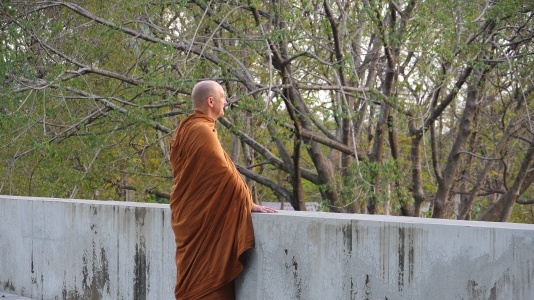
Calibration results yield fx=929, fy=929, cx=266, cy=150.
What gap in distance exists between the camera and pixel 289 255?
521cm

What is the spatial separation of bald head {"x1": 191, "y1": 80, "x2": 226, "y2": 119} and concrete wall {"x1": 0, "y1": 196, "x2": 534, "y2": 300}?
26.6 inches

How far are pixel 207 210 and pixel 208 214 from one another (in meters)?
0.02

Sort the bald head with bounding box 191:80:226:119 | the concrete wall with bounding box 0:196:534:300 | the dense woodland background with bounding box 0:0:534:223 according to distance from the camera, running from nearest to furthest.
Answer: the concrete wall with bounding box 0:196:534:300 < the bald head with bounding box 191:80:226:119 < the dense woodland background with bounding box 0:0:534:223

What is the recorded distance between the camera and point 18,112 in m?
14.0

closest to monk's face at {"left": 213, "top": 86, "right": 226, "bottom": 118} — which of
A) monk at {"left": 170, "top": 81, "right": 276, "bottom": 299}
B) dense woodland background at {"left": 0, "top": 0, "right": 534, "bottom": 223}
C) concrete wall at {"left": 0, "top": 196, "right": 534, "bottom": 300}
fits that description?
monk at {"left": 170, "top": 81, "right": 276, "bottom": 299}

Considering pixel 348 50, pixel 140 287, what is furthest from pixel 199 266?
pixel 348 50

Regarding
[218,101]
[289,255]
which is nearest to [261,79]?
[218,101]

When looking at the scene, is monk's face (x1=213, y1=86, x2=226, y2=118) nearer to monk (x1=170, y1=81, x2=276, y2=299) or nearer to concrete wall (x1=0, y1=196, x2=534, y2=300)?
monk (x1=170, y1=81, x2=276, y2=299)

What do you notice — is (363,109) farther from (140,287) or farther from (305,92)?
(140,287)

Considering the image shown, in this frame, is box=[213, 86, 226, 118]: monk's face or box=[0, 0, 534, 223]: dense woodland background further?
box=[0, 0, 534, 223]: dense woodland background

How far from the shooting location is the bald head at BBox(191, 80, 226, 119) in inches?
209

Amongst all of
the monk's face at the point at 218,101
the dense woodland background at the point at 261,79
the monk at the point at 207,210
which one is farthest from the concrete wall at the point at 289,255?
the dense woodland background at the point at 261,79

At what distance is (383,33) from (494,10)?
1646mm

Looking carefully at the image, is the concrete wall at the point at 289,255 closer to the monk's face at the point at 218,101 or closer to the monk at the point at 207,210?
the monk at the point at 207,210
